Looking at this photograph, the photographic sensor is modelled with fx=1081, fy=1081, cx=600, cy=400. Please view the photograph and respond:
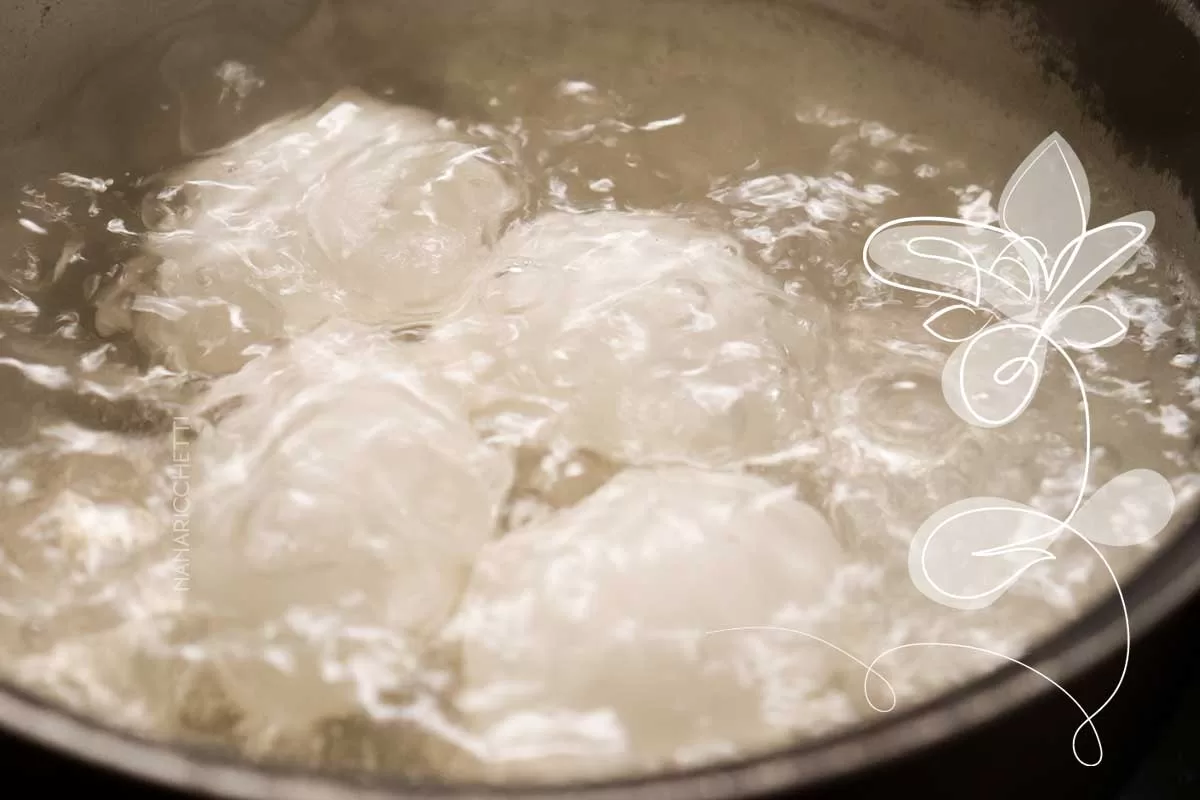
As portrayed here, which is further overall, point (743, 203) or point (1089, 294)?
point (743, 203)

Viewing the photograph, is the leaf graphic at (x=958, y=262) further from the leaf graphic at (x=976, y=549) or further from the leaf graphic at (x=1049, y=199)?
the leaf graphic at (x=976, y=549)

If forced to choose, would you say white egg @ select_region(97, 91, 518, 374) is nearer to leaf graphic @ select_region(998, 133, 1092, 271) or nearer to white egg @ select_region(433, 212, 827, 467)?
white egg @ select_region(433, 212, 827, 467)

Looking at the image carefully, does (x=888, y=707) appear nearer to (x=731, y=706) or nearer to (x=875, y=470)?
(x=731, y=706)

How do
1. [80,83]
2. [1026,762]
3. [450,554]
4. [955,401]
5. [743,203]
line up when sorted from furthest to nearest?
[80,83] < [743,203] < [955,401] < [450,554] < [1026,762]

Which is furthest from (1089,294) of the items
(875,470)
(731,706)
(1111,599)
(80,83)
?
(80,83)

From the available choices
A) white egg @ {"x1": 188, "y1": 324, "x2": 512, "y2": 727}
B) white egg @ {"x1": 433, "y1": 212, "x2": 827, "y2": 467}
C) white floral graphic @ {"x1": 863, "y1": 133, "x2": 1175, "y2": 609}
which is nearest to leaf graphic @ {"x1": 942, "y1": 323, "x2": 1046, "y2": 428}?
white floral graphic @ {"x1": 863, "y1": 133, "x2": 1175, "y2": 609}

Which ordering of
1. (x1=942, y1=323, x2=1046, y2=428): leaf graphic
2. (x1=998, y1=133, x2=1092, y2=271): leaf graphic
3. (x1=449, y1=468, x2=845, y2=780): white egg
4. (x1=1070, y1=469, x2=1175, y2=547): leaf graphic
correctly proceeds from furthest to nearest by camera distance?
(x1=998, y1=133, x2=1092, y2=271): leaf graphic
(x1=942, y1=323, x2=1046, y2=428): leaf graphic
(x1=1070, y1=469, x2=1175, y2=547): leaf graphic
(x1=449, y1=468, x2=845, y2=780): white egg
